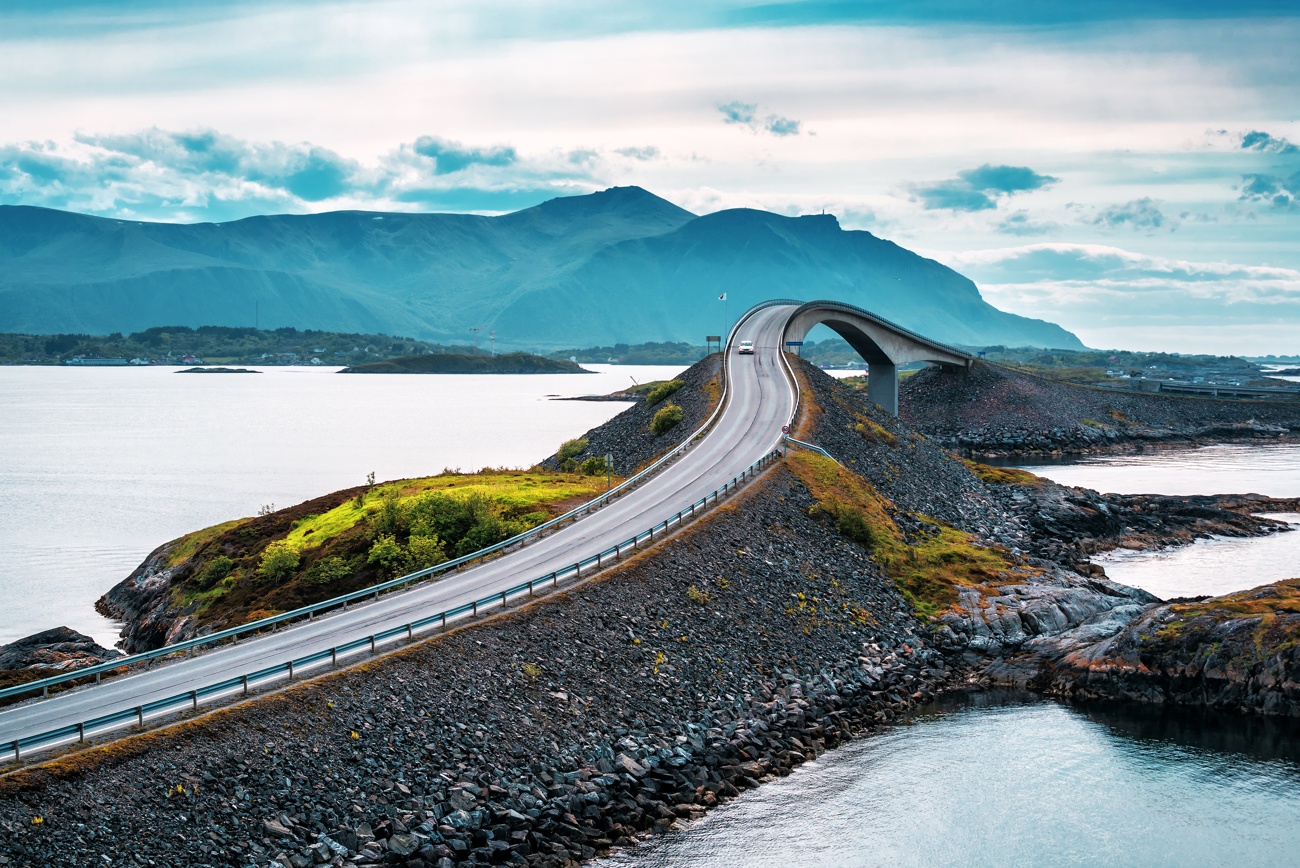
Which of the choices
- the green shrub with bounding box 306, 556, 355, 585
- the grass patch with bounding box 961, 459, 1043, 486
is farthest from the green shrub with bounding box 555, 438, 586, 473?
the grass patch with bounding box 961, 459, 1043, 486

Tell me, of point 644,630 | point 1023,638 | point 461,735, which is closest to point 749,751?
point 644,630

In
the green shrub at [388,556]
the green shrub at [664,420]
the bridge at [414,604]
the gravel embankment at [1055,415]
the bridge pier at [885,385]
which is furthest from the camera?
the gravel embankment at [1055,415]

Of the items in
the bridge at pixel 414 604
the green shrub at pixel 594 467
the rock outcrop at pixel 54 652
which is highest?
the green shrub at pixel 594 467

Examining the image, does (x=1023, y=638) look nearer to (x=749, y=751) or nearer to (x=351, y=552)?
(x=749, y=751)

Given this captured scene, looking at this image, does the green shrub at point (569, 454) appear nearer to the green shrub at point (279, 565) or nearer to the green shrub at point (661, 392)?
the green shrub at point (661, 392)

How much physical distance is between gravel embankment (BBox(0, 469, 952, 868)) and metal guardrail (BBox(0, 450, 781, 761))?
1.17 meters

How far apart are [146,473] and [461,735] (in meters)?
105

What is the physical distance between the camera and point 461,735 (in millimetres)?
34688

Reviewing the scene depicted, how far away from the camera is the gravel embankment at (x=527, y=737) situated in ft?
91.1

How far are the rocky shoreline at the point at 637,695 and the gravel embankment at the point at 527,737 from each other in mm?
76

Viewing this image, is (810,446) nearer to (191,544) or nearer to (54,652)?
(191,544)

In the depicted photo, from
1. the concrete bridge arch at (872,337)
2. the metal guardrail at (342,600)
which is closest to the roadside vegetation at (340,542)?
the metal guardrail at (342,600)

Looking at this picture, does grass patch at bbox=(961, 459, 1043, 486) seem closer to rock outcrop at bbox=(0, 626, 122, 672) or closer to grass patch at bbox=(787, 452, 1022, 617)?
grass patch at bbox=(787, 452, 1022, 617)

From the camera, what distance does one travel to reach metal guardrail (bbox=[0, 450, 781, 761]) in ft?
95.2
